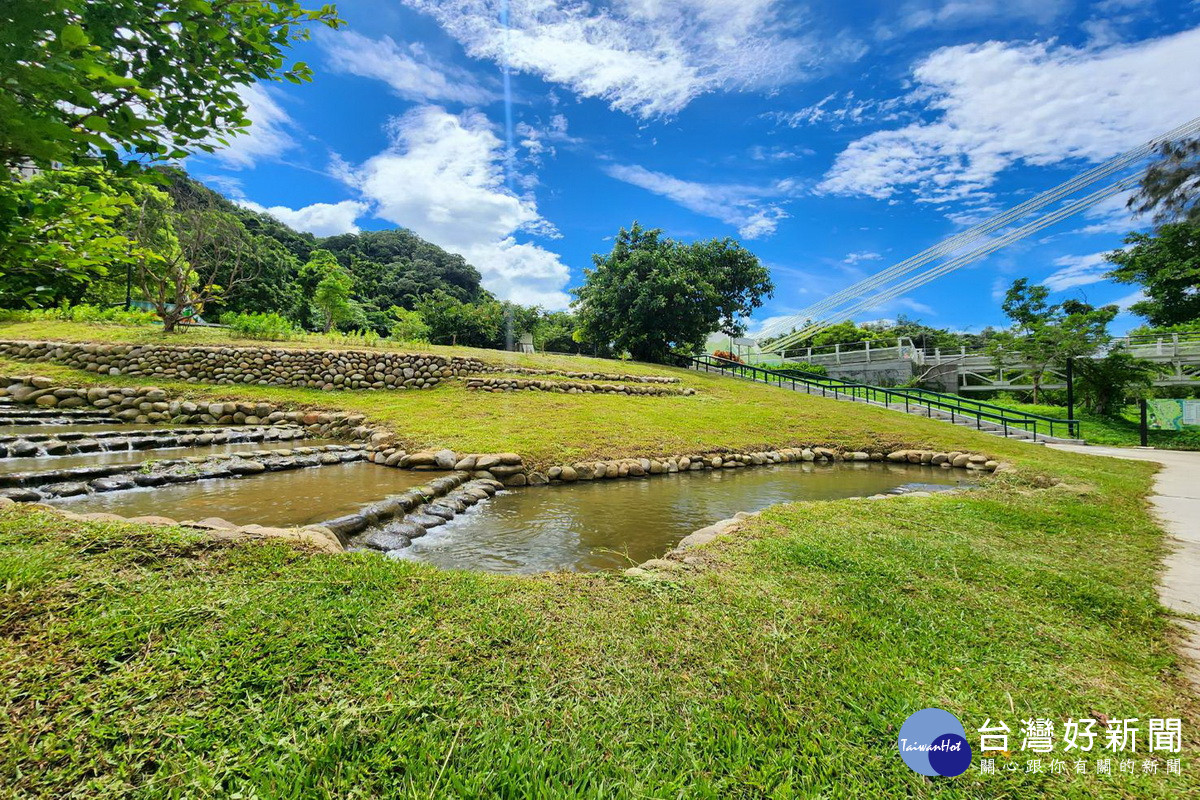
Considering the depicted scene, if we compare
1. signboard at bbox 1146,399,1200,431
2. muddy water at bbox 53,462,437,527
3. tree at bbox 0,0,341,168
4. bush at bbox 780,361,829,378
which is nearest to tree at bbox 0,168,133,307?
tree at bbox 0,0,341,168

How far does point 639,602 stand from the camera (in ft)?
8.57

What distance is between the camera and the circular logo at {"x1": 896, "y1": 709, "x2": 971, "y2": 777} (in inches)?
Result: 60.3

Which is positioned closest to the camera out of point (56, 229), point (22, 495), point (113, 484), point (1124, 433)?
point (56, 229)

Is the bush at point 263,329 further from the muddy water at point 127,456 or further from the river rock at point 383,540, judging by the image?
the river rock at point 383,540

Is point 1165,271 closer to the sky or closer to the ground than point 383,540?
closer to the sky

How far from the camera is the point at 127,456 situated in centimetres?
704

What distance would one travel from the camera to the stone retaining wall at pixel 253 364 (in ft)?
38.6

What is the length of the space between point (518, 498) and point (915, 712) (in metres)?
5.11

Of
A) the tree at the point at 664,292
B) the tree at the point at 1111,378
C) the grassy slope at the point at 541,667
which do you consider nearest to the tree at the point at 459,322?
the tree at the point at 664,292

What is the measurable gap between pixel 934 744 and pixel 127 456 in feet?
33.3

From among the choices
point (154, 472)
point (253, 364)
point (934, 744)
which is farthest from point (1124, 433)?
point (253, 364)

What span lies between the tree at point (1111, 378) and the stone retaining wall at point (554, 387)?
57.4 feet

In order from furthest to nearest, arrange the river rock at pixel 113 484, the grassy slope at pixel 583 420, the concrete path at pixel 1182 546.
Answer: the grassy slope at pixel 583 420
the river rock at pixel 113 484
the concrete path at pixel 1182 546

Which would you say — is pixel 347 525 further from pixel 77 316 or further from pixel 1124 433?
pixel 1124 433
